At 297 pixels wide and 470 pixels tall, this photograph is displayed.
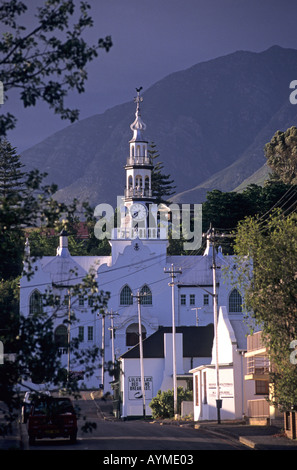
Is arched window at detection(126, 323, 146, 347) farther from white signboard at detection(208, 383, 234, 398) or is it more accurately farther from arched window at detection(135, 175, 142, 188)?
white signboard at detection(208, 383, 234, 398)

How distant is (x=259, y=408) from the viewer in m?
47.3

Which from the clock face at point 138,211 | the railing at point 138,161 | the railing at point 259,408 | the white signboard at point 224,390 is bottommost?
the railing at point 259,408

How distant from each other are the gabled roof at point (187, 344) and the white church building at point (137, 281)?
15.8m

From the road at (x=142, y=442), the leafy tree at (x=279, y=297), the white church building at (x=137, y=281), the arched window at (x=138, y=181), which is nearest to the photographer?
the road at (x=142, y=442)

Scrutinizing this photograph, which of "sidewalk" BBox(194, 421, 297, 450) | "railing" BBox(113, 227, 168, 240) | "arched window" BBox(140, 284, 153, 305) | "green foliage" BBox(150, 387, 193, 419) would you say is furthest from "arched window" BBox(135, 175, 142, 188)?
"sidewalk" BBox(194, 421, 297, 450)

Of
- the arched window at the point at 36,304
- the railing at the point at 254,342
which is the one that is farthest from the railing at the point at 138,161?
the railing at the point at 254,342

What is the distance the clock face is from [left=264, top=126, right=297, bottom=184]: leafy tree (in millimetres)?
34029

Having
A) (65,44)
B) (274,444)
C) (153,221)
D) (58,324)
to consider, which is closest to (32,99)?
(65,44)

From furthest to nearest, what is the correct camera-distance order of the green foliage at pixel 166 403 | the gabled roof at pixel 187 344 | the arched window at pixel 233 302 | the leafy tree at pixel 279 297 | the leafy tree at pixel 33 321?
the arched window at pixel 233 302, the gabled roof at pixel 187 344, the green foliage at pixel 166 403, the leafy tree at pixel 279 297, the leafy tree at pixel 33 321

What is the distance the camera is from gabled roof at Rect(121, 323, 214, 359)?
73.3m

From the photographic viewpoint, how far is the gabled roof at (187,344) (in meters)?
73.3

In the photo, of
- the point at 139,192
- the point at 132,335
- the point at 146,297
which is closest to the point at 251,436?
the point at 132,335

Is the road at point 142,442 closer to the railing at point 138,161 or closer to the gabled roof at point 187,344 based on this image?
the gabled roof at point 187,344

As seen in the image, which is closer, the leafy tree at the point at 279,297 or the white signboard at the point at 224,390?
the leafy tree at the point at 279,297
